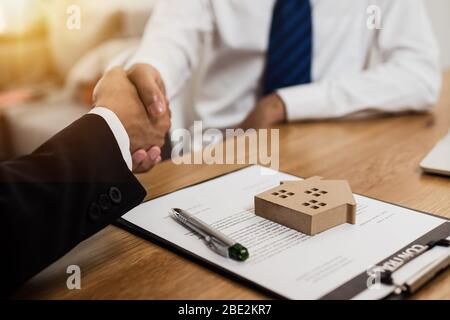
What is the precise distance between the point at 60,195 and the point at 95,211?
47 millimetres

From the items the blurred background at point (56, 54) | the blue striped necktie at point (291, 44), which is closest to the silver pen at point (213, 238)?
the blue striped necktie at point (291, 44)

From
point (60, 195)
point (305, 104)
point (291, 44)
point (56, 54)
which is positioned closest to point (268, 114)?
point (305, 104)

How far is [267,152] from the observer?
2.86 ft

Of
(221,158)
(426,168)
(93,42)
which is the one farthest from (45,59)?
(426,168)

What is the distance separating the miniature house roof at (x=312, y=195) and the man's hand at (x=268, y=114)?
1.49 ft

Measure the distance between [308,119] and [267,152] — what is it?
25 cm

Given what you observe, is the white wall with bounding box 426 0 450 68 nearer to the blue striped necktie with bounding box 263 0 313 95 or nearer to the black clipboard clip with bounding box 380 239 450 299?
the blue striped necktie with bounding box 263 0 313 95

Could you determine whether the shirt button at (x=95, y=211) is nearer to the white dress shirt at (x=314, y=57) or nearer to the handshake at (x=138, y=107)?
the handshake at (x=138, y=107)

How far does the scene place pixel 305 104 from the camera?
1.08 metres

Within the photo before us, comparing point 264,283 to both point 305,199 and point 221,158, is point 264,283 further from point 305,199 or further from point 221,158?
point 221,158

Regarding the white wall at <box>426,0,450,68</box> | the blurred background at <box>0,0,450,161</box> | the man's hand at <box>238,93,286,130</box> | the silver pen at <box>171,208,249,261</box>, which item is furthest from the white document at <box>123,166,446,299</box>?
the white wall at <box>426,0,450,68</box>

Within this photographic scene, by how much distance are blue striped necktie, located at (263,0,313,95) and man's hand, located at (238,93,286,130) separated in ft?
0.46

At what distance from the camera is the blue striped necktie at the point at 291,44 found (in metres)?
1.21

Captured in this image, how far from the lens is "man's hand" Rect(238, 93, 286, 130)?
1.07 meters
